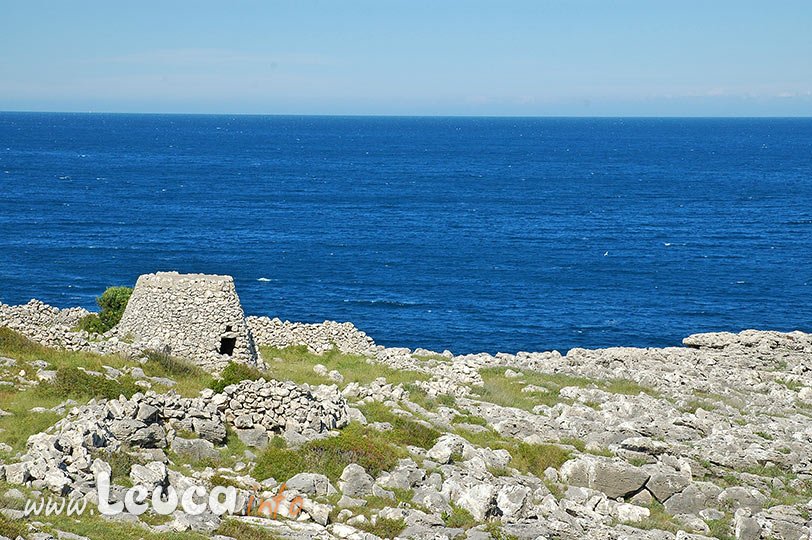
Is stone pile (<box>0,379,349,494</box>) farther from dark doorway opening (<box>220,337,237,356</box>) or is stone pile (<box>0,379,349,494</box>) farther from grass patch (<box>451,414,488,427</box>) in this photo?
dark doorway opening (<box>220,337,237,356</box>)

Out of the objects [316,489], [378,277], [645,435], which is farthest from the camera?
[378,277]

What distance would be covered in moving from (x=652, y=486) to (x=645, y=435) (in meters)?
4.40

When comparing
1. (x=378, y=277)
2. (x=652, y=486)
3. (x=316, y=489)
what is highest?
(x=316, y=489)

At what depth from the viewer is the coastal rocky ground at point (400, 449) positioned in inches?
901

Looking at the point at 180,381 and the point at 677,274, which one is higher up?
the point at 180,381

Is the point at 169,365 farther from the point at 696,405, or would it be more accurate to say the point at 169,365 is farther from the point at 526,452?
the point at 696,405

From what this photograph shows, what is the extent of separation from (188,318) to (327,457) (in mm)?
16245

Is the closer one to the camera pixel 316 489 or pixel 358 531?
pixel 358 531

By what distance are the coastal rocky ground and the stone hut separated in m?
1.59

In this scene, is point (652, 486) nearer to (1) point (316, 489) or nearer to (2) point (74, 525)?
(1) point (316, 489)

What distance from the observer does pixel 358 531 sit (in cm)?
2241

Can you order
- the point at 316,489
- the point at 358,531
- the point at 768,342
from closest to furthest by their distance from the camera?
1. the point at 358,531
2. the point at 316,489
3. the point at 768,342

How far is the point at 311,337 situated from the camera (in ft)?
164

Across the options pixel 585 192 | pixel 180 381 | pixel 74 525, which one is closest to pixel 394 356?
pixel 180 381
